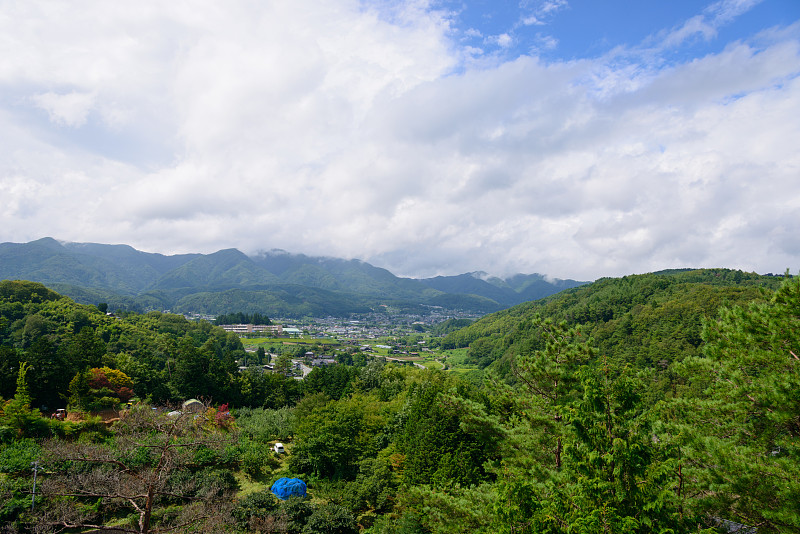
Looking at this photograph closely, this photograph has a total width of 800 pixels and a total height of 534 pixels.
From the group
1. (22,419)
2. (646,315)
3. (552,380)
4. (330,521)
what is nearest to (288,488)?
(330,521)

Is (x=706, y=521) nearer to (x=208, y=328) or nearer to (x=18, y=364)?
(x=18, y=364)

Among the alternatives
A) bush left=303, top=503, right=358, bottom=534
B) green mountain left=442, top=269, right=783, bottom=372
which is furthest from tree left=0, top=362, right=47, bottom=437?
green mountain left=442, top=269, right=783, bottom=372

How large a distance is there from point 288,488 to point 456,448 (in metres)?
8.59

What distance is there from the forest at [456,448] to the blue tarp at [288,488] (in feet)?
2.20

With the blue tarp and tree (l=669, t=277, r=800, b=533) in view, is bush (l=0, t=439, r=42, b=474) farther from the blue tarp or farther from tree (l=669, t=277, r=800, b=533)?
tree (l=669, t=277, r=800, b=533)

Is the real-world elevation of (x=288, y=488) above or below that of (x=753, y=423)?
below

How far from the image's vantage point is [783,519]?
674cm

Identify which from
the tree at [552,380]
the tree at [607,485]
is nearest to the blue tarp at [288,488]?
the tree at [552,380]

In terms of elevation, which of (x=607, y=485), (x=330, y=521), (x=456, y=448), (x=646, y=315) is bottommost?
(x=330, y=521)

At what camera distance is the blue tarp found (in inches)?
683

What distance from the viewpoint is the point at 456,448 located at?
14.9 m

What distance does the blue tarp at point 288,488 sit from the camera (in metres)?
17.3

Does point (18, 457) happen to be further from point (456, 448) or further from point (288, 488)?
point (456, 448)

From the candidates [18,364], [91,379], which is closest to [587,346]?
[91,379]
